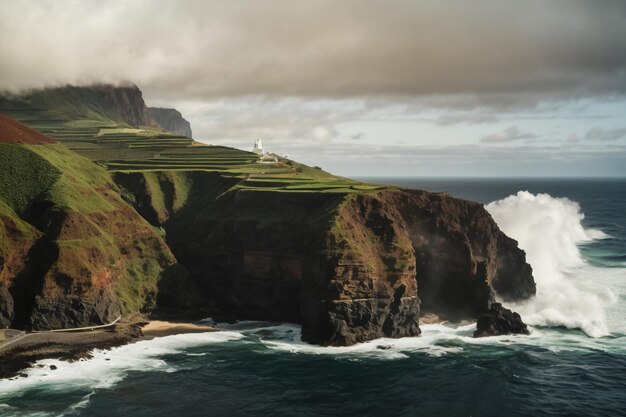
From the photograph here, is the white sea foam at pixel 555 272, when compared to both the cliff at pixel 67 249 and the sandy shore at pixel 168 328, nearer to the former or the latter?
the sandy shore at pixel 168 328

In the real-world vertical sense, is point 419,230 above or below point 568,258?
above

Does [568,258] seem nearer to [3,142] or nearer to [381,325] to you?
[381,325]

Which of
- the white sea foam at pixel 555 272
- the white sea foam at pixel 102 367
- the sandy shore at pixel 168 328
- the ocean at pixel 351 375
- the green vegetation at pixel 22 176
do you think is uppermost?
the green vegetation at pixel 22 176

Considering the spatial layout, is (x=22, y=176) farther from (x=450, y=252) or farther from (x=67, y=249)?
(x=450, y=252)

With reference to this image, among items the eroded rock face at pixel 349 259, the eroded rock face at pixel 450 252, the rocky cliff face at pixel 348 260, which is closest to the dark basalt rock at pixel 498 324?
the eroded rock face at pixel 450 252

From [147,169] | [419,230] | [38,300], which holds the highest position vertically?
[147,169]

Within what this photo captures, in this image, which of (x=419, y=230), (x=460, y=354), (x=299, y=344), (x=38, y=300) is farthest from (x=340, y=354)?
(x=38, y=300)
